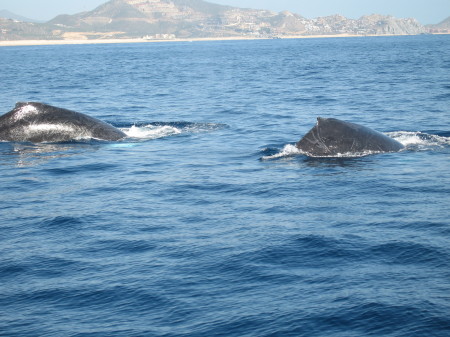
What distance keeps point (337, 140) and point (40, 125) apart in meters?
8.53

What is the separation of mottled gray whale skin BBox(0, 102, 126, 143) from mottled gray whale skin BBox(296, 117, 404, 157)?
6.84 metres

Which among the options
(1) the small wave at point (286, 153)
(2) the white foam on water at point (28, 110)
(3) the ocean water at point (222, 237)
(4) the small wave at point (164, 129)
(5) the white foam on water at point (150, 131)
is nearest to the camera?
(3) the ocean water at point (222, 237)

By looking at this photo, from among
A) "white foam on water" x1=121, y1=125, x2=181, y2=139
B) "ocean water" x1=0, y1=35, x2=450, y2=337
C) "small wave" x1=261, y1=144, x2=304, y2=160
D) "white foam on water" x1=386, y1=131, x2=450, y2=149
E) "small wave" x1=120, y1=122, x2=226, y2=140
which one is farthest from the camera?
"small wave" x1=120, y1=122, x2=226, y2=140

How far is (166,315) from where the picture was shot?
7379 millimetres

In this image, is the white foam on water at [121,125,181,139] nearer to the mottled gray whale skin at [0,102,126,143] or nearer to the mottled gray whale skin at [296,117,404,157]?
the mottled gray whale skin at [0,102,126,143]

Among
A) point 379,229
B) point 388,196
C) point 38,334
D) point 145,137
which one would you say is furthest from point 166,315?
point 145,137

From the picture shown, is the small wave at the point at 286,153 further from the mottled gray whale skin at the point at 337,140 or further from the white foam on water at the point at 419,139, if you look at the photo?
the white foam on water at the point at 419,139

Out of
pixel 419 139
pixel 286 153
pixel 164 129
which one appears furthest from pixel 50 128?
pixel 419 139

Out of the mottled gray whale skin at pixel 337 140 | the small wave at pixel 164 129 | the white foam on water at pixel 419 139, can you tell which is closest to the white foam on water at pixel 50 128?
the small wave at pixel 164 129

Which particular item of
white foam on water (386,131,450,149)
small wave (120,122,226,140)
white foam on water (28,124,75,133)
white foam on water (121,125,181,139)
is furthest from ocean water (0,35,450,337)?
white foam on water (28,124,75,133)

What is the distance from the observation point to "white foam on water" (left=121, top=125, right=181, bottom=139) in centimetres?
2042

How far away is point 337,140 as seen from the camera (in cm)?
1547

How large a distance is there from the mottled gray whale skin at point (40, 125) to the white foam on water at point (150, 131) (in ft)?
7.22

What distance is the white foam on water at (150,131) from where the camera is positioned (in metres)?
20.4
